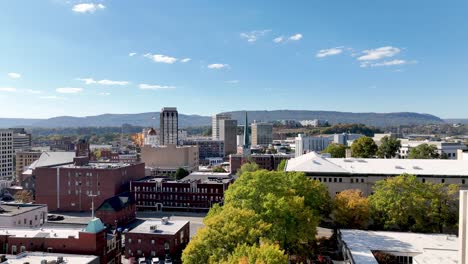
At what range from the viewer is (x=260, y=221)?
38.0 meters

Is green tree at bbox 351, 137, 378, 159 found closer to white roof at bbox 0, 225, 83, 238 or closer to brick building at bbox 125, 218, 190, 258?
brick building at bbox 125, 218, 190, 258

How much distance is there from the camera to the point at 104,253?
43.9 m

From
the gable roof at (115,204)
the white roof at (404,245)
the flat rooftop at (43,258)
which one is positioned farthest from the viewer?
the gable roof at (115,204)

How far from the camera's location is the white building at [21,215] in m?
56.4

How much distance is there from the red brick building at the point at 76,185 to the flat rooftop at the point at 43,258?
45.6 meters

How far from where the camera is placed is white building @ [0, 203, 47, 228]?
56369 millimetres

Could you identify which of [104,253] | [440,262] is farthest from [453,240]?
[104,253]

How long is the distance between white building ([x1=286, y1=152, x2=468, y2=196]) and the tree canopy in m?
11.1

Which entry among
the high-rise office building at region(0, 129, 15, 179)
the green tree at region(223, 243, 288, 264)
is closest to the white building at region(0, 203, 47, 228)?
the green tree at region(223, 243, 288, 264)

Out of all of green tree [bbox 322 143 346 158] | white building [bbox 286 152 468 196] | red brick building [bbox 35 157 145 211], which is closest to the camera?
white building [bbox 286 152 468 196]

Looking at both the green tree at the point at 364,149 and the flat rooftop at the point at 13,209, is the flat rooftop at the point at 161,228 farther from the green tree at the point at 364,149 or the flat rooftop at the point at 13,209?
the green tree at the point at 364,149

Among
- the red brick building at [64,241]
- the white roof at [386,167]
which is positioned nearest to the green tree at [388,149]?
the white roof at [386,167]

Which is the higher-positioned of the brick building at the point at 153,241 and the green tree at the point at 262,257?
the green tree at the point at 262,257

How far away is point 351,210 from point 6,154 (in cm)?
13114
